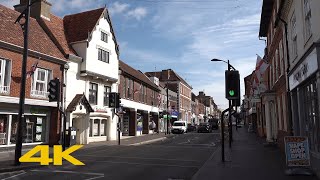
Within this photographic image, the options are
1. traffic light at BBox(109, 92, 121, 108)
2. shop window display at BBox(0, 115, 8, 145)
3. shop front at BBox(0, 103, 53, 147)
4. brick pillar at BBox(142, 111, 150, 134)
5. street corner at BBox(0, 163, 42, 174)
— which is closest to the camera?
street corner at BBox(0, 163, 42, 174)

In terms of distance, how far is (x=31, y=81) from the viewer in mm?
21453

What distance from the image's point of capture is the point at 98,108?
28859 millimetres

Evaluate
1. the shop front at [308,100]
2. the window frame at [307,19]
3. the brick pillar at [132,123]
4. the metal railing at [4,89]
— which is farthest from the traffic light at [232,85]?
the brick pillar at [132,123]

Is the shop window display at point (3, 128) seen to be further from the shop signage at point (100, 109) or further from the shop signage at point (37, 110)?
the shop signage at point (100, 109)

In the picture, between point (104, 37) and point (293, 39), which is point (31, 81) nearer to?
point (104, 37)

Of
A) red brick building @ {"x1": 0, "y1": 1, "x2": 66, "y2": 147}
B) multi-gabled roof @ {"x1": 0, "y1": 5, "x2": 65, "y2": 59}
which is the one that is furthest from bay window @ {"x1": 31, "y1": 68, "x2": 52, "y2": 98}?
multi-gabled roof @ {"x1": 0, "y1": 5, "x2": 65, "y2": 59}

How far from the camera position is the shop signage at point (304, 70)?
9.14 meters

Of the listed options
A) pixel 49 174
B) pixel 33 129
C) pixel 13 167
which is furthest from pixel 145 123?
pixel 49 174

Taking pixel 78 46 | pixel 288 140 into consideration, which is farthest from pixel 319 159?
pixel 78 46

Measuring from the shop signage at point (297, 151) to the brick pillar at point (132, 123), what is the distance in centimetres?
2879

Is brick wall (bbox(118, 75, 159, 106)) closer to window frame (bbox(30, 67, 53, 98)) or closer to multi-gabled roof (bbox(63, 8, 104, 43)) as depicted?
multi-gabled roof (bbox(63, 8, 104, 43))

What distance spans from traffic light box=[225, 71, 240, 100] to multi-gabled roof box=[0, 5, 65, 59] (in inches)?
526

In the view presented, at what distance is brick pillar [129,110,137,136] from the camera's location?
126 ft

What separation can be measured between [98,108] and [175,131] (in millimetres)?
20770
